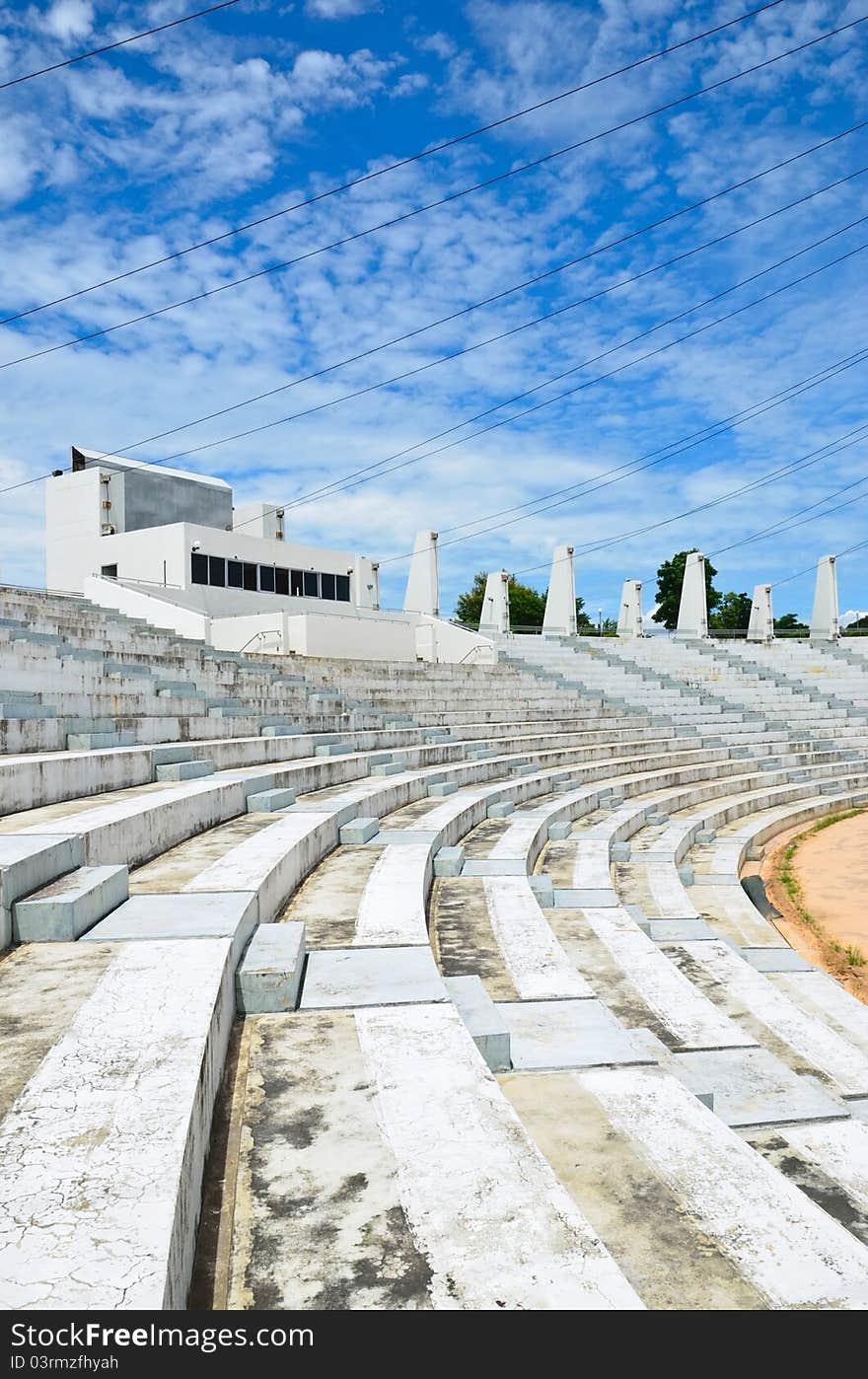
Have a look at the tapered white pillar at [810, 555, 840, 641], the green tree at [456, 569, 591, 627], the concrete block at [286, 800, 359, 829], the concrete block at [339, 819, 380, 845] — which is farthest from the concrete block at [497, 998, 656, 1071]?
the green tree at [456, 569, 591, 627]

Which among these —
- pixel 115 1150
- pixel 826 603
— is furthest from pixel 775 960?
pixel 826 603

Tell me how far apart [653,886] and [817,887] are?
3566 millimetres

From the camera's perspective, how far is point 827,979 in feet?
24.4

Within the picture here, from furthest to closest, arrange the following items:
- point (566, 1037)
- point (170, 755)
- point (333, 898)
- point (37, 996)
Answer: point (170, 755) → point (333, 898) → point (566, 1037) → point (37, 996)

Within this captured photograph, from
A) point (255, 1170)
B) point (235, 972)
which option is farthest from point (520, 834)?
point (255, 1170)

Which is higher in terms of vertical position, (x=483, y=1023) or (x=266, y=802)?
(x=266, y=802)

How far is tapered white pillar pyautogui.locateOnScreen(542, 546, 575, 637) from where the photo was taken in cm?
3750

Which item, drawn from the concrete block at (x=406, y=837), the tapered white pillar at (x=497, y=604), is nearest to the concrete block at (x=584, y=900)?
the concrete block at (x=406, y=837)

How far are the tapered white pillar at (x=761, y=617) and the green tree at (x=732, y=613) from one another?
3143 cm

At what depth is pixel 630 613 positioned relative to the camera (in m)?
40.7

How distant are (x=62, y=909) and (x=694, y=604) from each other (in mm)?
41466

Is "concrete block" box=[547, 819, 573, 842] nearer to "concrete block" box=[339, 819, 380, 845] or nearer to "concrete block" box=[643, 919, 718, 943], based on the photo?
"concrete block" box=[643, 919, 718, 943]

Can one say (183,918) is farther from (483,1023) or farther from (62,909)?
(483,1023)

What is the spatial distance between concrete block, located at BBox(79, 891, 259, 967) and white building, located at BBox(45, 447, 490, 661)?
17.6 meters
